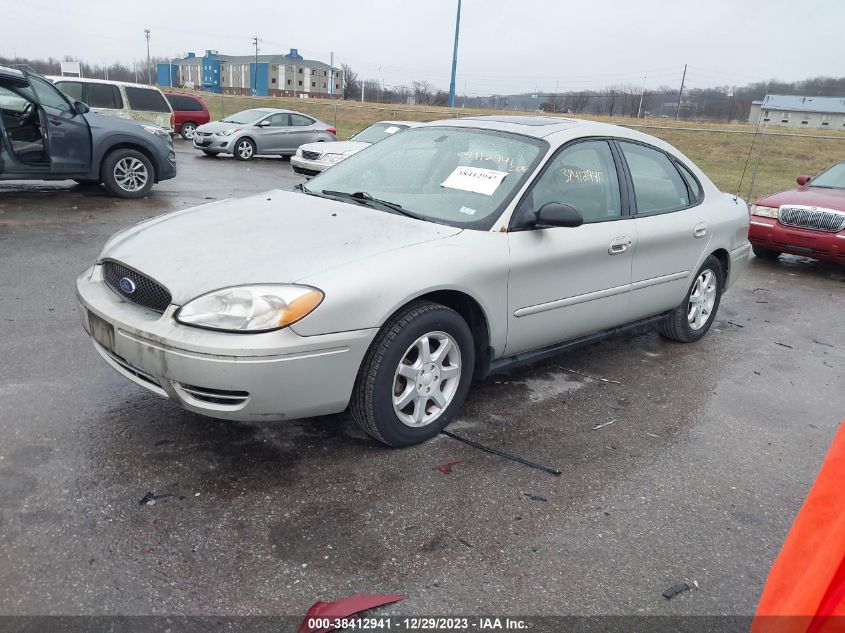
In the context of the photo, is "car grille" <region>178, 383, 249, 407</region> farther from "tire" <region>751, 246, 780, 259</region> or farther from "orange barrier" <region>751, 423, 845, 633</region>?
"tire" <region>751, 246, 780, 259</region>

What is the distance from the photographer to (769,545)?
2855 millimetres

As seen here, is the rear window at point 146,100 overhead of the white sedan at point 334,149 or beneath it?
overhead

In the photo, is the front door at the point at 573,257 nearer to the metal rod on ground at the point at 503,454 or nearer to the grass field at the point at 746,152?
the metal rod on ground at the point at 503,454

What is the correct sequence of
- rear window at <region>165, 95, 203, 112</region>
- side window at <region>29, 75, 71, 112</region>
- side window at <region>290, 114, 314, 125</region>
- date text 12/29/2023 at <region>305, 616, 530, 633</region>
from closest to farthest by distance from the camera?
date text 12/29/2023 at <region>305, 616, 530, 633</region>
side window at <region>29, 75, 71, 112</region>
side window at <region>290, 114, 314, 125</region>
rear window at <region>165, 95, 203, 112</region>

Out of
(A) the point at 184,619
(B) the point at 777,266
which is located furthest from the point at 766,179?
(A) the point at 184,619

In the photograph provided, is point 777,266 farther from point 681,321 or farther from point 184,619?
point 184,619

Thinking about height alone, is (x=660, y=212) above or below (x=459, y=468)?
above

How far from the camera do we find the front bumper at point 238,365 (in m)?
2.82

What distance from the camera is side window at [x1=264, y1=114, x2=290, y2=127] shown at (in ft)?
61.0

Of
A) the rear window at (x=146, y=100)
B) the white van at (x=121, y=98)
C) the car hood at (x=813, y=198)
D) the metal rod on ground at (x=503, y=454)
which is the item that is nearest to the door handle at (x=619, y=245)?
the metal rod on ground at (x=503, y=454)

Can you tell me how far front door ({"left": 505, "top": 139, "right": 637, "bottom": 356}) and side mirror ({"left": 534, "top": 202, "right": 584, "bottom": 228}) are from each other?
0.13 meters

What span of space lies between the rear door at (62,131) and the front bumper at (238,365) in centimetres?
749

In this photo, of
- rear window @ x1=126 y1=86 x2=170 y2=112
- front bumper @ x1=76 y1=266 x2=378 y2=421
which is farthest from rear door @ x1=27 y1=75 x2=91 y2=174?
rear window @ x1=126 y1=86 x2=170 y2=112

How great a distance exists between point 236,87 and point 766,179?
109109mm
